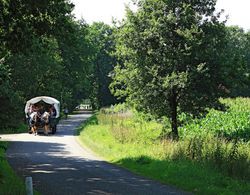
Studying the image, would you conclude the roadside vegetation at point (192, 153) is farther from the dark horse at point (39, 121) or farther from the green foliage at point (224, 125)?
the dark horse at point (39, 121)

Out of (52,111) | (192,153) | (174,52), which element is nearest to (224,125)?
(174,52)

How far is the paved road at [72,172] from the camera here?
12625 millimetres

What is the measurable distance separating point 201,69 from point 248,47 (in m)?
102

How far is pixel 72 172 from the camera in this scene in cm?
1619

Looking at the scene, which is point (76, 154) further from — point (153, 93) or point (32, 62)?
point (32, 62)

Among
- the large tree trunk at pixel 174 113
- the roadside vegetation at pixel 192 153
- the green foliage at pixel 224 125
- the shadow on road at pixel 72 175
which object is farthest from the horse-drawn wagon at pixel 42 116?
the large tree trunk at pixel 174 113

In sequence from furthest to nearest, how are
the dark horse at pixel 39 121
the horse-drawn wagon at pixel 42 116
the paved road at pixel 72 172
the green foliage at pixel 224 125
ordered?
the horse-drawn wagon at pixel 42 116, the dark horse at pixel 39 121, the green foliage at pixel 224 125, the paved road at pixel 72 172

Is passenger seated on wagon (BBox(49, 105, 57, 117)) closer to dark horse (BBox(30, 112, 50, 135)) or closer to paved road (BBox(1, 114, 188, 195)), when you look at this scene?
dark horse (BBox(30, 112, 50, 135))

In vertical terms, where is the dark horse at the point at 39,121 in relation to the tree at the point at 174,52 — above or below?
below

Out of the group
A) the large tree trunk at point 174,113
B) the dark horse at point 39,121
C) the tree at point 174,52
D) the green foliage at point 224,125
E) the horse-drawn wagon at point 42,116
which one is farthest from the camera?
the horse-drawn wagon at point 42,116

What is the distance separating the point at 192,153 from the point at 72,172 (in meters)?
4.50

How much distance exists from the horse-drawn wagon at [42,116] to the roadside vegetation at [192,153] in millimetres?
7070

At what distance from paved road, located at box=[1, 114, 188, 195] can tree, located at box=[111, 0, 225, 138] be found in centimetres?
472

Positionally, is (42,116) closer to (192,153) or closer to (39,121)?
(39,121)
